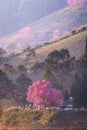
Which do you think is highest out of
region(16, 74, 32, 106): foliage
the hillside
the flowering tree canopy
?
the hillside

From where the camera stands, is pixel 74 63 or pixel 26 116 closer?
pixel 26 116

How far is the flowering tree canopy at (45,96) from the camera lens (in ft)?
300

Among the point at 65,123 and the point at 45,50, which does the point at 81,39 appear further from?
the point at 65,123

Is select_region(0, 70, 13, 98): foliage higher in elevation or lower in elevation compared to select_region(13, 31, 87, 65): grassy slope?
lower

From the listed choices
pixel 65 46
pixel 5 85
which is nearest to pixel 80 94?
pixel 5 85

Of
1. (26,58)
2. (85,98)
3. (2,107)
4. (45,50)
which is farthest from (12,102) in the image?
(45,50)

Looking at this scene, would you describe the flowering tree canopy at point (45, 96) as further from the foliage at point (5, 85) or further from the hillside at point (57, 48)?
the hillside at point (57, 48)

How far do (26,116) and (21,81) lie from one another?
15.6m

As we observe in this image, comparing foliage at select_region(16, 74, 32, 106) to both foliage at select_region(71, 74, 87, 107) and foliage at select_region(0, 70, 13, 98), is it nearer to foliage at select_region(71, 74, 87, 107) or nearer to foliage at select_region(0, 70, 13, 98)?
foliage at select_region(0, 70, 13, 98)

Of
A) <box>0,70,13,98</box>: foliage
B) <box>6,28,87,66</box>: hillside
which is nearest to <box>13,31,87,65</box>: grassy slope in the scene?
<box>6,28,87,66</box>: hillside

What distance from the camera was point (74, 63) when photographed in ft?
367

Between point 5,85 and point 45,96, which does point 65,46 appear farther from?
point 45,96

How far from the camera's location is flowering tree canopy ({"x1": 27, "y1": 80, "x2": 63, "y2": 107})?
91.6 metres

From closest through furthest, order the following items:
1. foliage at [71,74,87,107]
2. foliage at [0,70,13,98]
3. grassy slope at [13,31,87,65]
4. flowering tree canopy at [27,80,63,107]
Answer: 1. foliage at [71,74,87,107]
2. flowering tree canopy at [27,80,63,107]
3. foliage at [0,70,13,98]
4. grassy slope at [13,31,87,65]
